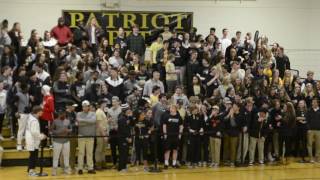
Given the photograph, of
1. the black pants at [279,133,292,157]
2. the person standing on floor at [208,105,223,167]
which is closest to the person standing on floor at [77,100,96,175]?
the person standing on floor at [208,105,223,167]

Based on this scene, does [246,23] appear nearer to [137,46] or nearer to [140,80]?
[137,46]

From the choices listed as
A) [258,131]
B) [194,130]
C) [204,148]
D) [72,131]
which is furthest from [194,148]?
[72,131]

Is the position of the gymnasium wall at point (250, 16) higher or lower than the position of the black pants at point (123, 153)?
higher

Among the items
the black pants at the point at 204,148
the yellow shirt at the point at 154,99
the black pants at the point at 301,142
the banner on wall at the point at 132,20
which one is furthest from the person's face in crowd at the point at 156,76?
the banner on wall at the point at 132,20

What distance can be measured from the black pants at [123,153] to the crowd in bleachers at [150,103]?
0.10 ft

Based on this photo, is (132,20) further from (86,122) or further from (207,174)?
(207,174)

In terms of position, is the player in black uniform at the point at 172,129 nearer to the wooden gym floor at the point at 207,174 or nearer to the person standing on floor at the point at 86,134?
the wooden gym floor at the point at 207,174

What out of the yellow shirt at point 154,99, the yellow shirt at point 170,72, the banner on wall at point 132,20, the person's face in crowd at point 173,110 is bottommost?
the person's face in crowd at point 173,110

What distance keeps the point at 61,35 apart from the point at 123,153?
6487mm

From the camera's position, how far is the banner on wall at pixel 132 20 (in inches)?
987

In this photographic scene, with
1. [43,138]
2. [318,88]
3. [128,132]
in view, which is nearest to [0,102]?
[43,138]

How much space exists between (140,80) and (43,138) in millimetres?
4682

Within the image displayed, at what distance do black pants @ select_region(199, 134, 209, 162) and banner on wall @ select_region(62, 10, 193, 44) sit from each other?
24.6 feet

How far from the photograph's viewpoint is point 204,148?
18.2m
